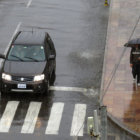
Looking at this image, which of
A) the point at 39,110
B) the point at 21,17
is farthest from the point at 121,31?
the point at 39,110

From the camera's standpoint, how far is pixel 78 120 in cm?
1866

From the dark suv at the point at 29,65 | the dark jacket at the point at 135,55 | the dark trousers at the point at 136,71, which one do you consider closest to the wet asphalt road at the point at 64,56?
the dark suv at the point at 29,65

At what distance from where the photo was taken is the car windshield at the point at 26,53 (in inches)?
817

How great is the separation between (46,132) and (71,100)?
2.68 metres

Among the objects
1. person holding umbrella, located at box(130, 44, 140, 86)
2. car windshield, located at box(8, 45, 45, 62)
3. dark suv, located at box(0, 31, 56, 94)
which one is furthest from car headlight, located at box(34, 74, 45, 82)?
person holding umbrella, located at box(130, 44, 140, 86)

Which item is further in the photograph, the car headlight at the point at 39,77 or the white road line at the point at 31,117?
the car headlight at the point at 39,77

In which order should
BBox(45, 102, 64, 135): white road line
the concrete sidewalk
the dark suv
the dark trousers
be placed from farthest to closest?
the dark trousers, the dark suv, the concrete sidewalk, BBox(45, 102, 64, 135): white road line

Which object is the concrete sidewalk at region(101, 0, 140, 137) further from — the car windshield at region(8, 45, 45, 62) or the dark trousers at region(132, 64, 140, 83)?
the car windshield at region(8, 45, 45, 62)

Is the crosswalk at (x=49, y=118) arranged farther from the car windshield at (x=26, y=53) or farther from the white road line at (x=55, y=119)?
the car windshield at (x=26, y=53)

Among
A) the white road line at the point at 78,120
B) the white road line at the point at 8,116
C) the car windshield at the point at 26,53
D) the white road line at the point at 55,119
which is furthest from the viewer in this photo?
the car windshield at the point at 26,53

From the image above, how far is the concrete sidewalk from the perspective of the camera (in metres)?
18.7

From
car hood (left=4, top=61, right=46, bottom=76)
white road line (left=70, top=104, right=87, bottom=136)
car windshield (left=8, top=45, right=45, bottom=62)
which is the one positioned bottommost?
white road line (left=70, top=104, right=87, bottom=136)

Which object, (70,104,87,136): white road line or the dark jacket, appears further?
the dark jacket

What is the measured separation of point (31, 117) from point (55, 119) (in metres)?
0.83
